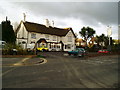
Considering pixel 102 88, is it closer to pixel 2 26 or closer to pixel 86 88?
pixel 86 88

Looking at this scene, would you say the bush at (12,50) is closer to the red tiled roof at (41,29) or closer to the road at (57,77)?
the road at (57,77)

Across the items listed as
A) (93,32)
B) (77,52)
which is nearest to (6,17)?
(77,52)

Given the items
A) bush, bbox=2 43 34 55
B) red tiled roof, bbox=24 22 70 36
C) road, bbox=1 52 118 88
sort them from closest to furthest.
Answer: road, bbox=1 52 118 88 → bush, bbox=2 43 34 55 → red tiled roof, bbox=24 22 70 36

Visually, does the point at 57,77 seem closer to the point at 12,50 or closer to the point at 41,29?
the point at 12,50

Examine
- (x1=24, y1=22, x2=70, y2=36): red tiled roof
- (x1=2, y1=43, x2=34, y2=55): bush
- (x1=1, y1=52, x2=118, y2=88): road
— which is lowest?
(x1=1, y1=52, x2=118, y2=88): road

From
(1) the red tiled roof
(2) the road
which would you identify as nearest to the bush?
(2) the road

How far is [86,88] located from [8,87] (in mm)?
3742

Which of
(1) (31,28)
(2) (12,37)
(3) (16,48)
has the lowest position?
(3) (16,48)

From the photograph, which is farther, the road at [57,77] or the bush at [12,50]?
the bush at [12,50]

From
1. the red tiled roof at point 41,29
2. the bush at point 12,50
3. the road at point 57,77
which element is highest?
the red tiled roof at point 41,29

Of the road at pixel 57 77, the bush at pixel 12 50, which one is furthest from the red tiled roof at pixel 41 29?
the road at pixel 57 77

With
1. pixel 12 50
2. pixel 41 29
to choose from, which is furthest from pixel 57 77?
pixel 41 29

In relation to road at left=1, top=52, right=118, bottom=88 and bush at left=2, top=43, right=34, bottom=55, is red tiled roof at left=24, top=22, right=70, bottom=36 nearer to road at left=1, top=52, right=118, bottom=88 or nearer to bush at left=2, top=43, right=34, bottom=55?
bush at left=2, top=43, right=34, bottom=55

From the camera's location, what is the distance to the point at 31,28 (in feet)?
127
